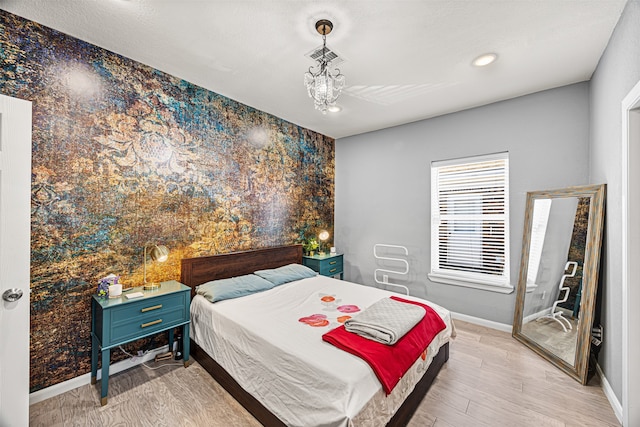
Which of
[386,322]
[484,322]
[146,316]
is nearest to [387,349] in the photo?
[386,322]

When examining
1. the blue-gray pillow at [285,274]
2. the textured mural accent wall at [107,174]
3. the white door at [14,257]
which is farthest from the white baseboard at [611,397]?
the white door at [14,257]

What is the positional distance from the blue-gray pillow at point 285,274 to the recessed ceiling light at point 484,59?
2889 mm

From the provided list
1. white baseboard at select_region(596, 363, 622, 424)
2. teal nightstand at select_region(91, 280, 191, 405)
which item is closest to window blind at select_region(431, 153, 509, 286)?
white baseboard at select_region(596, 363, 622, 424)

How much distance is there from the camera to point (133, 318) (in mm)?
2133

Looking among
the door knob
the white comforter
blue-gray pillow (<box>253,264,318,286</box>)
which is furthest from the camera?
blue-gray pillow (<box>253,264,318,286</box>)

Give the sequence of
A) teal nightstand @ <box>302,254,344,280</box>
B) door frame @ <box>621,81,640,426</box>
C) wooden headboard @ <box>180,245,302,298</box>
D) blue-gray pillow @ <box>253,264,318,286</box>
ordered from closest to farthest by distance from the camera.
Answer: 1. door frame @ <box>621,81,640,426</box>
2. wooden headboard @ <box>180,245,302,298</box>
3. blue-gray pillow @ <box>253,264,318,286</box>
4. teal nightstand @ <box>302,254,344,280</box>

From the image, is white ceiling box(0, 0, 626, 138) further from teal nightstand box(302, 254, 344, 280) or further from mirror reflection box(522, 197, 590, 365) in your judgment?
teal nightstand box(302, 254, 344, 280)

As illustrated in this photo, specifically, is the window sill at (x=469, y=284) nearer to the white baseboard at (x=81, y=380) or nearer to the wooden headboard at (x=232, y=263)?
the wooden headboard at (x=232, y=263)

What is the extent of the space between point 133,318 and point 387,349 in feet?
6.45

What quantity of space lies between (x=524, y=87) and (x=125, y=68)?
4.02 metres

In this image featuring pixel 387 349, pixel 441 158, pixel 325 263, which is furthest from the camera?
pixel 325 263

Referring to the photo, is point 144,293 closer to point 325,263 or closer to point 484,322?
point 325,263

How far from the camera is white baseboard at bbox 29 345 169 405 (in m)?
2.00

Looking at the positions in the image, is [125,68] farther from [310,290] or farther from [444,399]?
[444,399]
